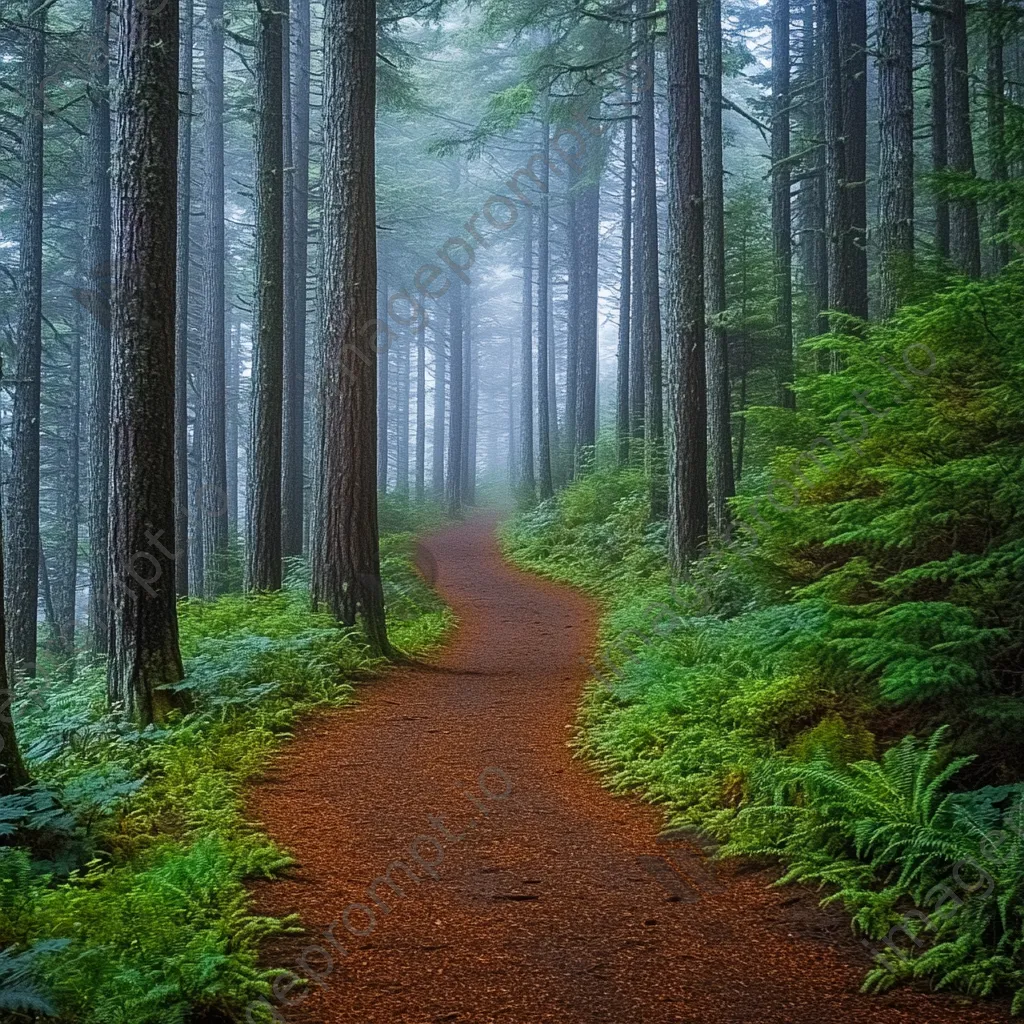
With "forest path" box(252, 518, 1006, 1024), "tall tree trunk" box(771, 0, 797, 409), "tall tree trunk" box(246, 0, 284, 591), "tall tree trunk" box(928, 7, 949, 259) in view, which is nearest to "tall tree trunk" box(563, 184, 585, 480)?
"tall tree trunk" box(771, 0, 797, 409)

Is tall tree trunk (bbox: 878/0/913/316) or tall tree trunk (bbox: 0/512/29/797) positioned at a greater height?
tall tree trunk (bbox: 878/0/913/316)

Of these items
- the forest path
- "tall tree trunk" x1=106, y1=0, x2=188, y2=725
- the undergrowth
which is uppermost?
"tall tree trunk" x1=106, y1=0, x2=188, y2=725

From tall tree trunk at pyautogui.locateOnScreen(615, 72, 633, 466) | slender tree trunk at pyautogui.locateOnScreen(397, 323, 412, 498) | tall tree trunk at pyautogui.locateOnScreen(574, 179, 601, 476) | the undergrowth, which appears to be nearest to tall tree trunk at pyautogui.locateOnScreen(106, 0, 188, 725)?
the undergrowth

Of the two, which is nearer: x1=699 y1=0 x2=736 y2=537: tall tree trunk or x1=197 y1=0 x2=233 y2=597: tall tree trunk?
x1=699 y1=0 x2=736 y2=537: tall tree trunk

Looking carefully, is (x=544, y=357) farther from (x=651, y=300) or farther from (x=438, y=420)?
(x=438, y=420)

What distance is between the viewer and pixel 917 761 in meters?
4.88

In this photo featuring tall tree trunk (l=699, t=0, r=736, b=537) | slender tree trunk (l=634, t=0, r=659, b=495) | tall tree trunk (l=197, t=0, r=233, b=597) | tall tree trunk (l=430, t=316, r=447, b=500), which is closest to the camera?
tall tree trunk (l=699, t=0, r=736, b=537)

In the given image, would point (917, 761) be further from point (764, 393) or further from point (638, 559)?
point (764, 393)

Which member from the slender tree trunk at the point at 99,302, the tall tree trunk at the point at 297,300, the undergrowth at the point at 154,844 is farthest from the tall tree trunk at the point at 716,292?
the slender tree trunk at the point at 99,302

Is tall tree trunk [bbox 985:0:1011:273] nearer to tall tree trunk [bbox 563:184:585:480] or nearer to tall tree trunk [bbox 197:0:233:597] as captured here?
tall tree trunk [bbox 563:184:585:480]

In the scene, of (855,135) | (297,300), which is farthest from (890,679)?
(297,300)

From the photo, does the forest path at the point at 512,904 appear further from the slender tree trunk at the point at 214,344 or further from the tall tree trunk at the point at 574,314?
the tall tree trunk at the point at 574,314

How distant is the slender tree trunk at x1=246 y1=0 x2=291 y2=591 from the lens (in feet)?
41.0

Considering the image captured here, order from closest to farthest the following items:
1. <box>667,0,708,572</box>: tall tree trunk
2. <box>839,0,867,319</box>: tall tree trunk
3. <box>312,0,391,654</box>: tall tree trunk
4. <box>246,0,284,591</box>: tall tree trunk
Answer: <box>312,0,391,654</box>: tall tree trunk, <box>667,0,708,572</box>: tall tree trunk, <box>246,0,284,591</box>: tall tree trunk, <box>839,0,867,319</box>: tall tree trunk
